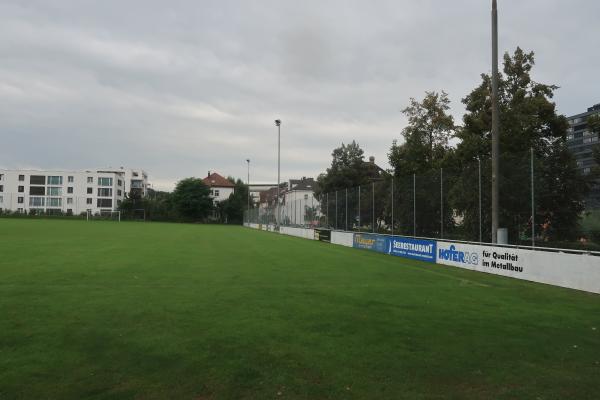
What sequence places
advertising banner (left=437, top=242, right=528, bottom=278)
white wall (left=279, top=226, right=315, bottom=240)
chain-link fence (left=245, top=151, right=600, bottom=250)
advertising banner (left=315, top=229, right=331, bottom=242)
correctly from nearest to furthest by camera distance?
chain-link fence (left=245, top=151, right=600, bottom=250)
advertising banner (left=437, top=242, right=528, bottom=278)
advertising banner (left=315, top=229, right=331, bottom=242)
white wall (left=279, top=226, right=315, bottom=240)

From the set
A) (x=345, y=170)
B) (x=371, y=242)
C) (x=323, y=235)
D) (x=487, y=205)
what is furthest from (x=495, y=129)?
(x=345, y=170)

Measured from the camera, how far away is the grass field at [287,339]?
4836 millimetres

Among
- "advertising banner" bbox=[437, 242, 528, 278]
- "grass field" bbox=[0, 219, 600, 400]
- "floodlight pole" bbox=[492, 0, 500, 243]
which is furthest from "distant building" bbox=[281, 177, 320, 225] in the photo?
"grass field" bbox=[0, 219, 600, 400]

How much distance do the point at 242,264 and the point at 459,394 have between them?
1260cm

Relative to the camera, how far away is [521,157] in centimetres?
1608

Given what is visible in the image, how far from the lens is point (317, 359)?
570 centimetres

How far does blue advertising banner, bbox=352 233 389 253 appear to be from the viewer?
25094 mm

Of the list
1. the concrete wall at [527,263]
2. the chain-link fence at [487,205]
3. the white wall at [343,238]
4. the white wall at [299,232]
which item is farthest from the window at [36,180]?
the concrete wall at [527,263]

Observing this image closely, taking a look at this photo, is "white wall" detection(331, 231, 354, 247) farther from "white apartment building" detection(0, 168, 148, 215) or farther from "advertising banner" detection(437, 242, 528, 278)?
"white apartment building" detection(0, 168, 148, 215)

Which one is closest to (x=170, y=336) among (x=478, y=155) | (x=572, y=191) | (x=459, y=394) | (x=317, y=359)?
(x=317, y=359)

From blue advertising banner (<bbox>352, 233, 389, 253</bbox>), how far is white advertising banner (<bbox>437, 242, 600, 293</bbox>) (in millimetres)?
6128

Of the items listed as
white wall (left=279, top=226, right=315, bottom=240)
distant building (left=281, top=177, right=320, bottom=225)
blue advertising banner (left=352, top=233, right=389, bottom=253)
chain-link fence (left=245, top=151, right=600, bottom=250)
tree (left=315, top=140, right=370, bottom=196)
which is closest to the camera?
chain-link fence (left=245, top=151, right=600, bottom=250)

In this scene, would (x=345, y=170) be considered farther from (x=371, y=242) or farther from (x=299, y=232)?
(x=371, y=242)

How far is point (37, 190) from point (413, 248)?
118 m
